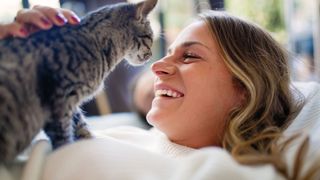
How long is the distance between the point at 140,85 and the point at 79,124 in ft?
3.52

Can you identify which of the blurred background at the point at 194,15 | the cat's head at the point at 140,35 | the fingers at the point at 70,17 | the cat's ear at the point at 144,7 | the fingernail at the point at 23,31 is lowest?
the blurred background at the point at 194,15

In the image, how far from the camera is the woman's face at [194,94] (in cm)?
117

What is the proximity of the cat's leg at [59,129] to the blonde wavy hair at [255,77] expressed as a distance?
400 mm

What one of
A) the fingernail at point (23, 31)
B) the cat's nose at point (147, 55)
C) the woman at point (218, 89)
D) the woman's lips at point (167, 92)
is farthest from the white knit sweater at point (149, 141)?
the fingernail at point (23, 31)

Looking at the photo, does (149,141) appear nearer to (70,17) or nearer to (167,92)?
(167,92)

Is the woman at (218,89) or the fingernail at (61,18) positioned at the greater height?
the fingernail at (61,18)

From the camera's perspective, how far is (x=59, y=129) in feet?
2.90

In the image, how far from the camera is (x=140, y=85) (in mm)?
2070

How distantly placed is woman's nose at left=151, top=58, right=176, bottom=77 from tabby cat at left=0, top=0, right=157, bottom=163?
0.19 metres

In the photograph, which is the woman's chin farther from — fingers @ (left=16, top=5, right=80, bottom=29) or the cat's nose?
fingers @ (left=16, top=5, right=80, bottom=29)

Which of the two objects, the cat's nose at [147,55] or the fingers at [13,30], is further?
the cat's nose at [147,55]

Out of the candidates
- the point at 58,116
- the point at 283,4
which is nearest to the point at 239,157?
the point at 58,116

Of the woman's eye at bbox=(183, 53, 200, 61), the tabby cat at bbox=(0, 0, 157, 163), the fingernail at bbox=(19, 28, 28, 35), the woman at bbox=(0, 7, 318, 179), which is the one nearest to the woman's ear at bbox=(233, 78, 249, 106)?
the woman at bbox=(0, 7, 318, 179)

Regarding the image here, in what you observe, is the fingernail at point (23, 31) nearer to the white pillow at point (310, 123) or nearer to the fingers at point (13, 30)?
the fingers at point (13, 30)
